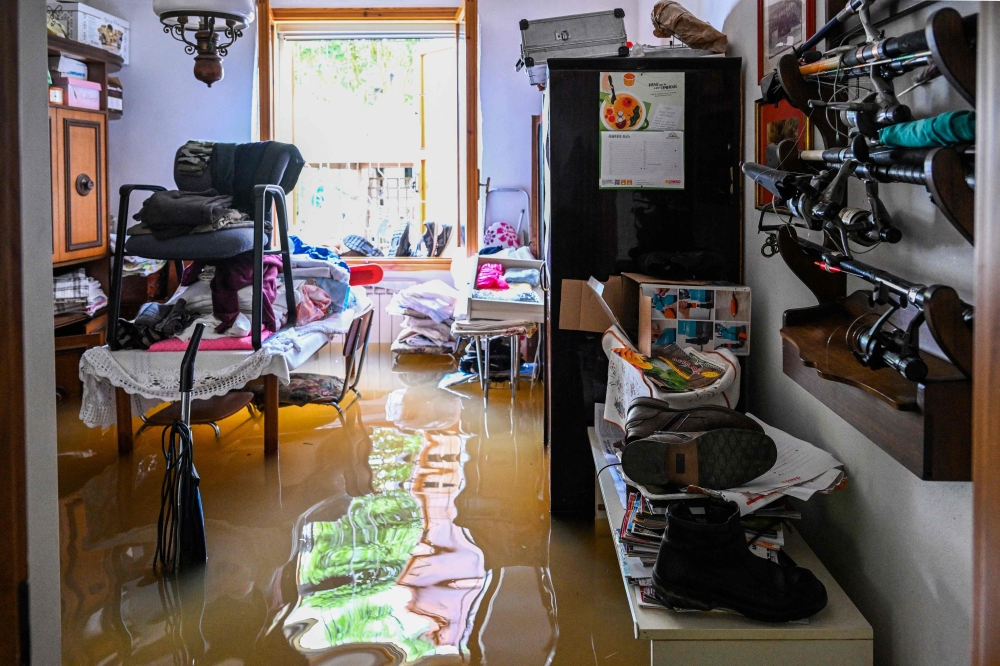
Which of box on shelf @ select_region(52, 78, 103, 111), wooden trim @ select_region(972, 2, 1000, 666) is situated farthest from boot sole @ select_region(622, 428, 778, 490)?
box on shelf @ select_region(52, 78, 103, 111)

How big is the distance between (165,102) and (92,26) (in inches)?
34.4

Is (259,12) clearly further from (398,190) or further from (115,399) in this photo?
(115,399)

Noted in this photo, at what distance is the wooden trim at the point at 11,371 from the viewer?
89 centimetres

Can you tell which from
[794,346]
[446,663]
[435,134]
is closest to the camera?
[794,346]

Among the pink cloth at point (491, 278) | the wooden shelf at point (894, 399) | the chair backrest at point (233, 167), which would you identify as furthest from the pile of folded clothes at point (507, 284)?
the wooden shelf at point (894, 399)

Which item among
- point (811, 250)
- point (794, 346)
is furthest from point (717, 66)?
point (794, 346)

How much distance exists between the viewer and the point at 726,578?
1.84 meters

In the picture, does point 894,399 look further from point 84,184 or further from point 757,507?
point 84,184

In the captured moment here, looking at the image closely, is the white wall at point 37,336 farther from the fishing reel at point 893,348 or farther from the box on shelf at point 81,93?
the box on shelf at point 81,93

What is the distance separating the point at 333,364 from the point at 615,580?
4070 mm

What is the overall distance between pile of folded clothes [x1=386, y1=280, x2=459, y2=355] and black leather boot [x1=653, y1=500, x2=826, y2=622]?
4.77 m

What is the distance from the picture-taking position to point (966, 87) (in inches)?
46.3

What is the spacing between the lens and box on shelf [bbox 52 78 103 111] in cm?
536

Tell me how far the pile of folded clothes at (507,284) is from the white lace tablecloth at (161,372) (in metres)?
1.68
